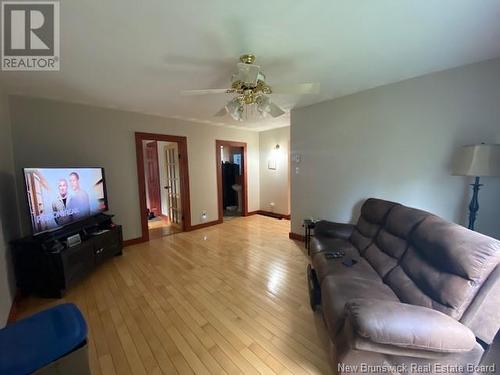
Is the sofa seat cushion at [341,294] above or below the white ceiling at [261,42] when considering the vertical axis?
below

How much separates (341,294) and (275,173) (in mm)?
4247

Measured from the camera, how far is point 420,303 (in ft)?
4.73

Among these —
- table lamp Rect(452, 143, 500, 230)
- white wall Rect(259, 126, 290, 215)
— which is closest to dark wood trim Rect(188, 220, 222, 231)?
white wall Rect(259, 126, 290, 215)

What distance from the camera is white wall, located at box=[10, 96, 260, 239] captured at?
9.29ft

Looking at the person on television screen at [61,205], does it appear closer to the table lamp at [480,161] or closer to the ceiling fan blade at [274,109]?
the ceiling fan blade at [274,109]

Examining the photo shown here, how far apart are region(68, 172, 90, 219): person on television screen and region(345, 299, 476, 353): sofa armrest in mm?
3223

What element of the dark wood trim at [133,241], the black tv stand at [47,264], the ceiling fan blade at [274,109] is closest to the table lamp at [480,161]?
the ceiling fan blade at [274,109]

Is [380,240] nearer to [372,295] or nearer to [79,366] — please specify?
[372,295]

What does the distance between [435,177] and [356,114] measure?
1.24 metres

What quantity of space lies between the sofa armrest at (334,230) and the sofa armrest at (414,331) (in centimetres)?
168

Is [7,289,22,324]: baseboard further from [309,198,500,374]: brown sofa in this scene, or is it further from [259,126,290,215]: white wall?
[259,126,290,215]: white wall

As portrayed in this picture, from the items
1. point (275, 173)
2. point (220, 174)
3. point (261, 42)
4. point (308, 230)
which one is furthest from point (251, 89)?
point (275, 173)

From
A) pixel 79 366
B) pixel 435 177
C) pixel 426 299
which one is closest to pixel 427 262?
pixel 426 299

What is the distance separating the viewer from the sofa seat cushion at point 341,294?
4.62ft
